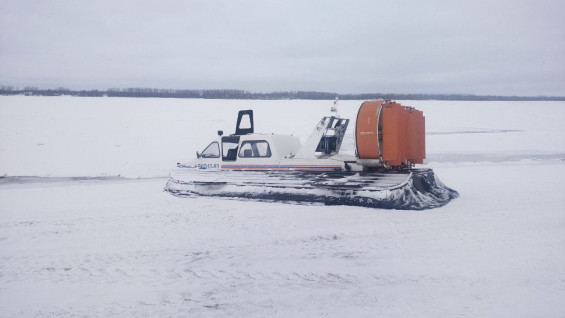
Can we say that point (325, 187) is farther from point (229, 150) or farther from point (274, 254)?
point (274, 254)

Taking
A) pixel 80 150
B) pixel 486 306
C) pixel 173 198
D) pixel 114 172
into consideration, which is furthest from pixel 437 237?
pixel 80 150

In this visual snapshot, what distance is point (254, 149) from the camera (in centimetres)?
978

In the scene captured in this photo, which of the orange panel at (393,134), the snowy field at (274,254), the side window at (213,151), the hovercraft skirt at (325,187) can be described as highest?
the orange panel at (393,134)

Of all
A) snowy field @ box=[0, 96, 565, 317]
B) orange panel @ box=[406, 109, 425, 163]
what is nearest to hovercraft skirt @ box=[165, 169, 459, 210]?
snowy field @ box=[0, 96, 565, 317]

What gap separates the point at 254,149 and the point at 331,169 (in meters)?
1.78

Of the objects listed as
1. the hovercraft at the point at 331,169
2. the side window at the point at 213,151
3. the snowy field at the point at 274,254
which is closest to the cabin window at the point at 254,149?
the hovercraft at the point at 331,169

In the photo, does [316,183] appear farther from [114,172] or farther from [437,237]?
[114,172]

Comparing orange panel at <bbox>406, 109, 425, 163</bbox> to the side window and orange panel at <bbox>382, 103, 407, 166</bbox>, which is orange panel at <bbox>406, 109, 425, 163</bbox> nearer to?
orange panel at <bbox>382, 103, 407, 166</bbox>

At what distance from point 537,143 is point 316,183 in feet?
57.7

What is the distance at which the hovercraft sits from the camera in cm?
830

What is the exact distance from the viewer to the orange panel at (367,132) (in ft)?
27.7

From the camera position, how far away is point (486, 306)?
13.1ft

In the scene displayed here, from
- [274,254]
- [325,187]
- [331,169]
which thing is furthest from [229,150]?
[274,254]

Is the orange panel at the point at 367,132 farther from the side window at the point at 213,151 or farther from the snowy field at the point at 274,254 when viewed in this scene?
the side window at the point at 213,151
